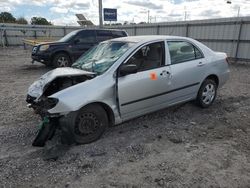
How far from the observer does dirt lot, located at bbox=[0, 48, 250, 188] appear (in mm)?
3062

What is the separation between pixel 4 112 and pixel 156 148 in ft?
11.8

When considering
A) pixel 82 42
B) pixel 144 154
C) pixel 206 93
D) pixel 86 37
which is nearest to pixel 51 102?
pixel 144 154

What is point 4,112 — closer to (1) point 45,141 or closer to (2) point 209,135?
(1) point 45,141

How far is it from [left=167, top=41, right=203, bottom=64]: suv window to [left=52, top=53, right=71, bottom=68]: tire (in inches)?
272

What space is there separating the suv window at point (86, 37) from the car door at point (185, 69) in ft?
22.0

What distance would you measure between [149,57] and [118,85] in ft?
3.42

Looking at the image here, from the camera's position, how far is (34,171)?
3.25 metres

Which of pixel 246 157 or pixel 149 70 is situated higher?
pixel 149 70

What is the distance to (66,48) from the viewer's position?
10.7 meters

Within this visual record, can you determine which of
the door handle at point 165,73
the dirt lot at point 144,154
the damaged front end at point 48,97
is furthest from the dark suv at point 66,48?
the door handle at point 165,73

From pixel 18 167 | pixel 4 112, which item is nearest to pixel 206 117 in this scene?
pixel 18 167

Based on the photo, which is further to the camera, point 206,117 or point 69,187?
point 206,117

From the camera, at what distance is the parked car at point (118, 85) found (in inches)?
A: 147

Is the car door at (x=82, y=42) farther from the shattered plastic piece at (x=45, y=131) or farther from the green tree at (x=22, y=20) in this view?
the green tree at (x=22, y=20)
